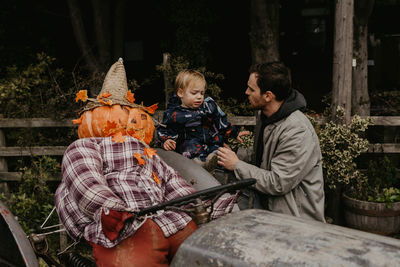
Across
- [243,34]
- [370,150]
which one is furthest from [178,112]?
[243,34]

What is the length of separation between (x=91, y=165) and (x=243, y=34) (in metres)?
7.12

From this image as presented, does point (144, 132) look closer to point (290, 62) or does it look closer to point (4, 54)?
point (4, 54)

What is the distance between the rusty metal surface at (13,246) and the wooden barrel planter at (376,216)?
3.33 m

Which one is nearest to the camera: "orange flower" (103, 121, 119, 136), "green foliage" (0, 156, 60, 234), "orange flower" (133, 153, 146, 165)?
"orange flower" (133, 153, 146, 165)

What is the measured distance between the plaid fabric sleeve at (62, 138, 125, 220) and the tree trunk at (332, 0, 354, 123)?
283 centimetres

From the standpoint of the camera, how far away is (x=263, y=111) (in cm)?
296

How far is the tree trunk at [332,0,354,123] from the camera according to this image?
416 cm

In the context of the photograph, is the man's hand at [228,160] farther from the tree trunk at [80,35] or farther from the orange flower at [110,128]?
the tree trunk at [80,35]

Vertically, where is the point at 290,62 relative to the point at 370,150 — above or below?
above

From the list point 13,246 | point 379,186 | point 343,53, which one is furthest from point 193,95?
point 379,186

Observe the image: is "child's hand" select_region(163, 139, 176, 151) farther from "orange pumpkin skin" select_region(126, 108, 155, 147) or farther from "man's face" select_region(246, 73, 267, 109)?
"man's face" select_region(246, 73, 267, 109)

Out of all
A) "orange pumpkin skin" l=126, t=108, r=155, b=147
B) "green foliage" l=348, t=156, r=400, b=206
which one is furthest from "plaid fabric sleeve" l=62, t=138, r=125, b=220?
"green foliage" l=348, t=156, r=400, b=206

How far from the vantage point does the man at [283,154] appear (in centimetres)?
262

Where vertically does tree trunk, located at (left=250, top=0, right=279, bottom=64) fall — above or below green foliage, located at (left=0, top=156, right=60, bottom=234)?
above
